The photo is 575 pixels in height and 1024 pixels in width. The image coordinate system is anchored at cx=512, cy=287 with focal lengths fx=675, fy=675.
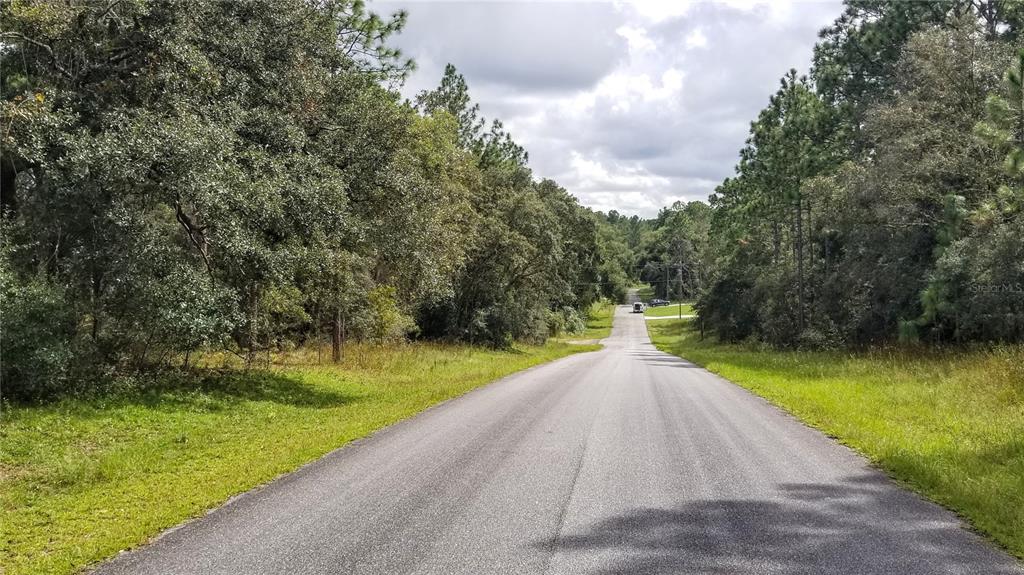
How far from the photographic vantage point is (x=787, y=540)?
529 centimetres

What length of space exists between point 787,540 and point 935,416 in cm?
787

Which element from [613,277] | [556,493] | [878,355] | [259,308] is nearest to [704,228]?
[613,277]

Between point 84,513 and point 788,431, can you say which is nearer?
point 84,513

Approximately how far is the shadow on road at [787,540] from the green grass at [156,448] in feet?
12.2

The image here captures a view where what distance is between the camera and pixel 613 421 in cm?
1122

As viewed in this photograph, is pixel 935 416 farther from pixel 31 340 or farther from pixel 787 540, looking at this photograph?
pixel 31 340

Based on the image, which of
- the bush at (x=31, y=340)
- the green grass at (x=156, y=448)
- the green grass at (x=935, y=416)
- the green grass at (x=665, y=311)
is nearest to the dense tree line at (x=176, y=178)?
the bush at (x=31, y=340)

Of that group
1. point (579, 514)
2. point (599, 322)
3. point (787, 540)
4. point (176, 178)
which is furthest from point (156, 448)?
point (599, 322)

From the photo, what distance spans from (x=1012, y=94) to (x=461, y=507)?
12762 mm

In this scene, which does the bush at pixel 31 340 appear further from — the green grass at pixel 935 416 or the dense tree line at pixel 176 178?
the green grass at pixel 935 416

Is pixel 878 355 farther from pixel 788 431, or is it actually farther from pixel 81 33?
pixel 81 33

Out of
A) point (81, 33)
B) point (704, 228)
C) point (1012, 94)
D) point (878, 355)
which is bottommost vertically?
point (878, 355)

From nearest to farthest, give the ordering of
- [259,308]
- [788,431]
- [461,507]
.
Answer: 1. [461,507]
2. [788,431]
3. [259,308]

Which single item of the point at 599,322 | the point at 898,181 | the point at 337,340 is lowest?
the point at 599,322
